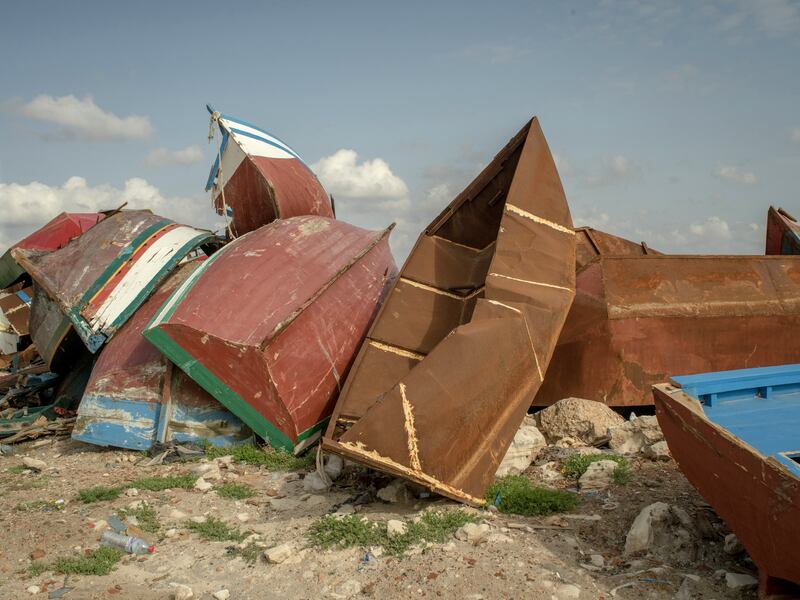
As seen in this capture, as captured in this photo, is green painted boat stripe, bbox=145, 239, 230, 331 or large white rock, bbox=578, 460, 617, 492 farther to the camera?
green painted boat stripe, bbox=145, 239, 230, 331

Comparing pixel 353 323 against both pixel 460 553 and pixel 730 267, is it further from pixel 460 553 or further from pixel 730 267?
pixel 730 267

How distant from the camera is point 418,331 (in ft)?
19.3

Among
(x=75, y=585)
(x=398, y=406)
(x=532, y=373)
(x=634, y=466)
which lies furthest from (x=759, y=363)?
(x=75, y=585)

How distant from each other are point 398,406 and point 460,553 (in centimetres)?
95

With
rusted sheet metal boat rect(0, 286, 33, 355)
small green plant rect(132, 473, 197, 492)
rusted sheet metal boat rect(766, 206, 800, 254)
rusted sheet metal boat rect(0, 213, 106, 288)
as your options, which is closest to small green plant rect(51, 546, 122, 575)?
small green plant rect(132, 473, 197, 492)

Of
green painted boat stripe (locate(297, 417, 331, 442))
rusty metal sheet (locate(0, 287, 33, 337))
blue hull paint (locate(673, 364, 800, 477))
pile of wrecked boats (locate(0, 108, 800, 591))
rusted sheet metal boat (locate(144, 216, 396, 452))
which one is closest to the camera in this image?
blue hull paint (locate(673, 364, 800, 477))

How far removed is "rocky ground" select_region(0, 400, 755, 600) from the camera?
3.47 meters

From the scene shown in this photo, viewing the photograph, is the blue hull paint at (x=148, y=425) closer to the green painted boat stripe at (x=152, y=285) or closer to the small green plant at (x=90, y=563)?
the green painted boat stripe at (x=152, y=285)

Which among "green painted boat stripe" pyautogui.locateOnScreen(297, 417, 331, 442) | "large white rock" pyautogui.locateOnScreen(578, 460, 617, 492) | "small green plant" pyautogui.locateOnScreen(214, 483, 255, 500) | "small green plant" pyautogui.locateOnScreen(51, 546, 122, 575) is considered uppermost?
"large white rock" pyautogui.locateOnScreen(578, 460, 617, 492)

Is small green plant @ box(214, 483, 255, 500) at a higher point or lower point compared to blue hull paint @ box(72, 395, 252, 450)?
lower

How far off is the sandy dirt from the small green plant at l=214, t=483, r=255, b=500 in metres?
0.06

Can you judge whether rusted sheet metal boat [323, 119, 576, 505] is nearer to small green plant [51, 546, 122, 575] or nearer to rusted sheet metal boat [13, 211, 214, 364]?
small green plant [51, 546, 122, 575]

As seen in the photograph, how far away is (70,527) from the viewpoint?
14.9 ft

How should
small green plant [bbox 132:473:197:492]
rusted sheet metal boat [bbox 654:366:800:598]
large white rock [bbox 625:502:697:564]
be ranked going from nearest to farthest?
1. rusted sheet metal boat [bbox 654:366:800:598]
2. large white rock [bbox 625:502:697:564]
3. small green plant [bbox 132:473:197:492]
